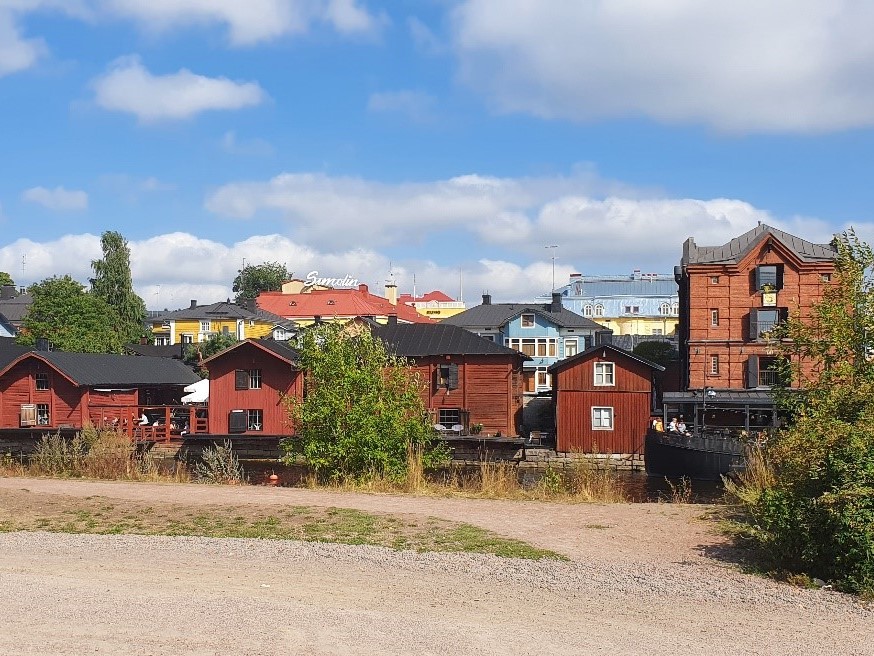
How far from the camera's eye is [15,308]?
99375 millimetres

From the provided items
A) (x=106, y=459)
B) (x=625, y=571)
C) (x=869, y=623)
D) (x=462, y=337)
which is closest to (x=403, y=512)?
(x=625, y=571)

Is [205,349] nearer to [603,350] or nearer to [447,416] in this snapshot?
[447,416]

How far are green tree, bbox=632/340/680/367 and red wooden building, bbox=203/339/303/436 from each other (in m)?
28.0

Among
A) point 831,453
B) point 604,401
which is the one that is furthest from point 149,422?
point 831,453

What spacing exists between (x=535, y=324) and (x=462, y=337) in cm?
1904

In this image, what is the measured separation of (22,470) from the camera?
30.1m

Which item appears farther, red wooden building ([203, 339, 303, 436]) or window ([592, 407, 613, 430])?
red wooden building ([203, 339, 303, 436])

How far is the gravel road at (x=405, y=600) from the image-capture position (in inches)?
420

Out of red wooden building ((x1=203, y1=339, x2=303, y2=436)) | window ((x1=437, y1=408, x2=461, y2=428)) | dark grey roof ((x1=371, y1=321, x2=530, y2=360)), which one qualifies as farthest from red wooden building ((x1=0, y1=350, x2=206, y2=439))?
window ((x1=437, y1=408, x2=461, y2=428))

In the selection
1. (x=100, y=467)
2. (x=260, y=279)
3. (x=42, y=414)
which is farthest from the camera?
(x=260, y=279)

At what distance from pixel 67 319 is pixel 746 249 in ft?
165

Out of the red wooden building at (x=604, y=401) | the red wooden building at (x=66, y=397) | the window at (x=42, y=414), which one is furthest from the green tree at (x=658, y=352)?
the window at (x=42, y=414)

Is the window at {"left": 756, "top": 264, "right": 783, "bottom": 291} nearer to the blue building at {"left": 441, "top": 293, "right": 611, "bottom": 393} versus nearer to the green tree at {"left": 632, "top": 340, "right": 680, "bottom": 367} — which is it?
the green tree at {"left": 632, "top": 340, "right": 680, "bottom": 367}

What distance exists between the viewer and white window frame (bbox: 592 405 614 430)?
48.8m
